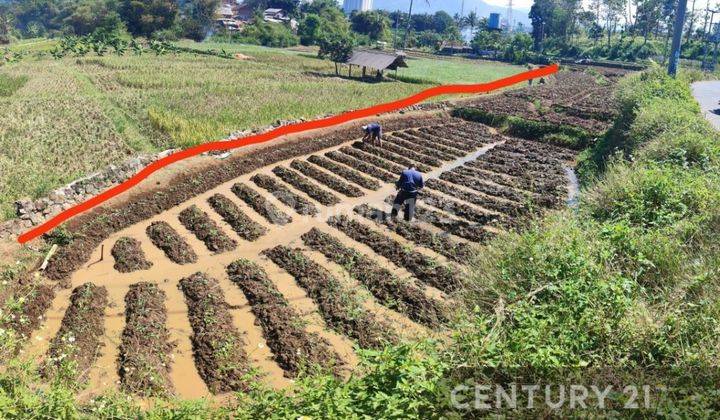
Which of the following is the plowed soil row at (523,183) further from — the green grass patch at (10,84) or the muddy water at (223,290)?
the green grass patch at (10,84)

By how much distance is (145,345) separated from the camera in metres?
7.61

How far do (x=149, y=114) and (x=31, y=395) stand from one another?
18973 mm

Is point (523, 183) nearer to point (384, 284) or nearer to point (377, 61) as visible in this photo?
point (384, 284)

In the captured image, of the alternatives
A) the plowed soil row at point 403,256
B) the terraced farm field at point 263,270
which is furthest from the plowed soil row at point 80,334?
the plowed soil row at point 403,256

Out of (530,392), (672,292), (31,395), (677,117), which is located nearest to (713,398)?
(530,392)

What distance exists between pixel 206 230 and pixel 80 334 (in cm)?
425

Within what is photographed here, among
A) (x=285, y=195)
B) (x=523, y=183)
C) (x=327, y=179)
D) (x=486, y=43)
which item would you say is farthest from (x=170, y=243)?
(x=486, y=43)

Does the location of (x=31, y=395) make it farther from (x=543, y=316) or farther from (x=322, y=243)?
(x=322, y=243)

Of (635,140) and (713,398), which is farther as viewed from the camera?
(635,140)

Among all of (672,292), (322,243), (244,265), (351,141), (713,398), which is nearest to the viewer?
(713,398)

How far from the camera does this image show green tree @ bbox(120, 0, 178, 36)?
62.7 meters

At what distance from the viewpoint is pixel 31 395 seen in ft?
16.5

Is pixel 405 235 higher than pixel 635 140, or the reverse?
pixel 635 140

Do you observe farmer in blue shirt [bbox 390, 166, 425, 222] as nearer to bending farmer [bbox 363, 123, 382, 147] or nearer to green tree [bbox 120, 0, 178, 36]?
bending farmer [bbox 363, 123, 382, 147]
